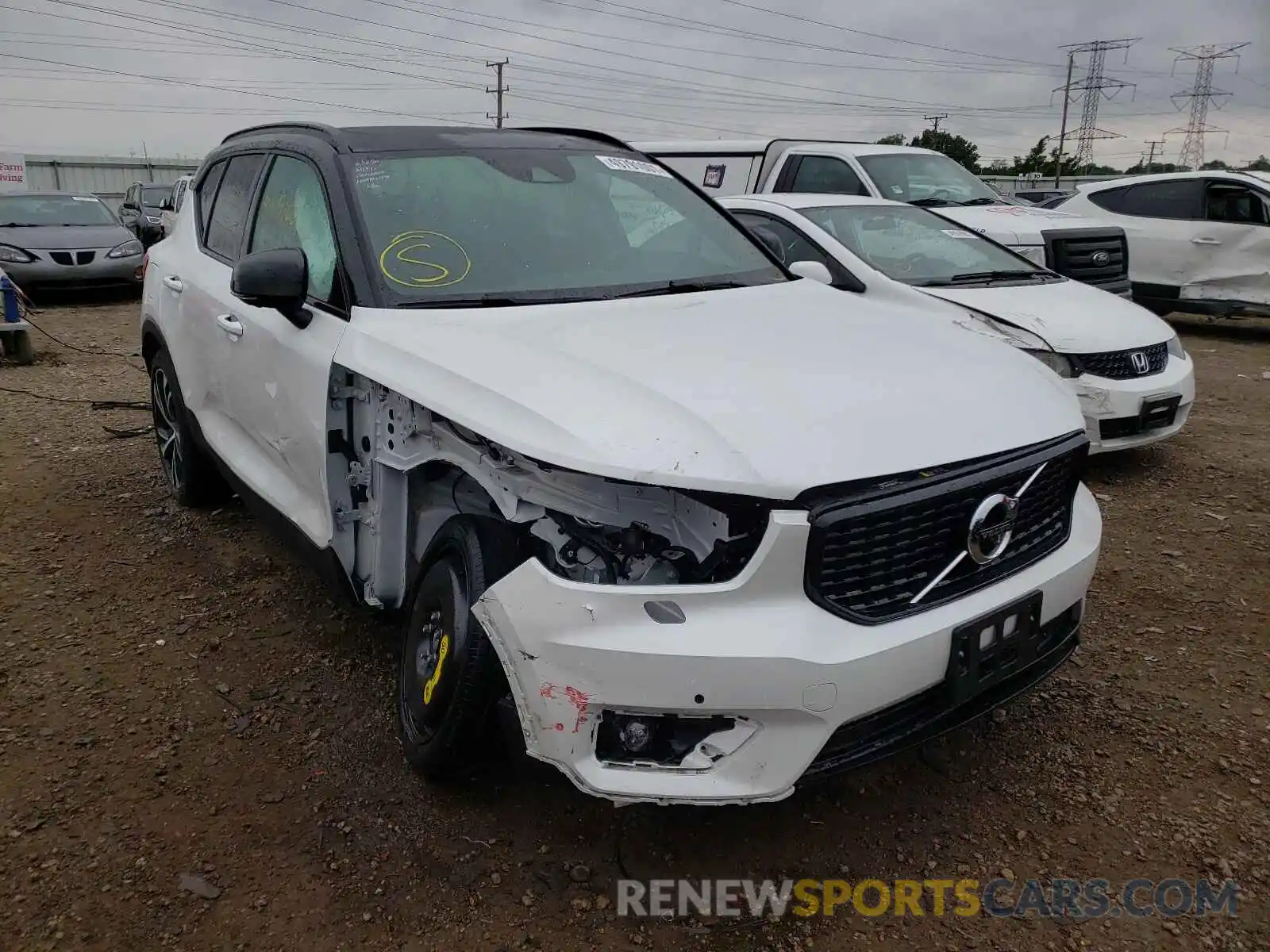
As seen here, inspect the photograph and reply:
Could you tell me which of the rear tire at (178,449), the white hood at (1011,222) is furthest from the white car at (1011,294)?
the rear tire at (178,449)

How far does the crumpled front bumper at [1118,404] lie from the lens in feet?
17.3

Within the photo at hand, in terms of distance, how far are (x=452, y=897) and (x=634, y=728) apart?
26.5 inches

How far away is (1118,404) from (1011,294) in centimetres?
95

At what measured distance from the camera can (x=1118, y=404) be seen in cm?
529

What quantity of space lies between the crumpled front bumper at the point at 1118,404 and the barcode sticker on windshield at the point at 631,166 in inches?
108

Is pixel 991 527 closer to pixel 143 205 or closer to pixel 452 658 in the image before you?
pixel 452 658

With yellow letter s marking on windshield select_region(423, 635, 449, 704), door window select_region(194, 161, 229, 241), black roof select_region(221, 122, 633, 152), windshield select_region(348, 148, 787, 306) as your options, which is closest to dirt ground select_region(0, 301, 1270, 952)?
yellow letter s marking on windshield select_region(423, 635, 449, 704)

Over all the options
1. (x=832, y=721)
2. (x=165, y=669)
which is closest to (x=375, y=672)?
(x=165, y=669)

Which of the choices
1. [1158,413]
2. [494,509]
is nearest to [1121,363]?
[1158,413]

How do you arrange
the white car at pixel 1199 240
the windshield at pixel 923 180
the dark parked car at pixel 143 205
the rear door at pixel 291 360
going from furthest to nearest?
1. the dark parked car at pixel 143 205
2. the white car at pixel 1199 240
3. the windshield at pixel 923 180
4. the rear door at pixel 291 360

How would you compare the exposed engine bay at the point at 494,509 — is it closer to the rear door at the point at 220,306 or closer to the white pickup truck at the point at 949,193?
the rear door at the point at 220,306

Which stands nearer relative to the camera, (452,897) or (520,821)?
(452,897)

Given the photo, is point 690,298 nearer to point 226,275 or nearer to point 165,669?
point 226,275

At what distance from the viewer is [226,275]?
12.5 ft
